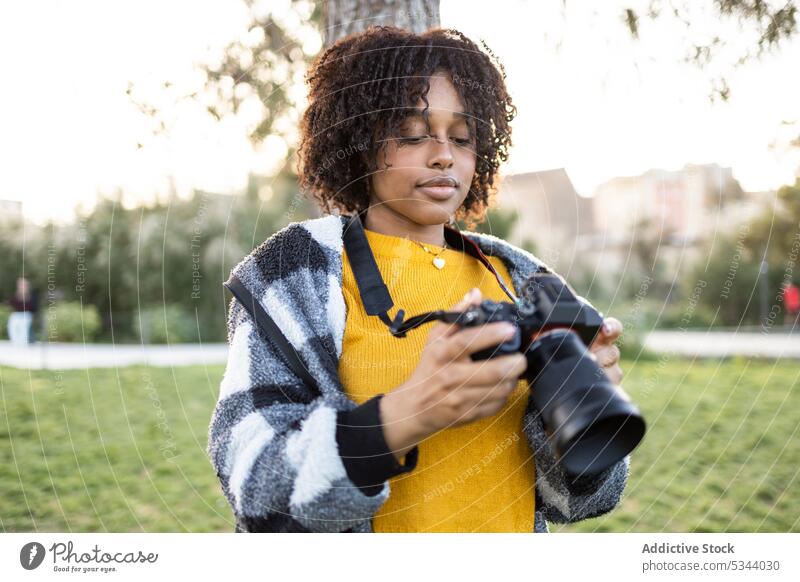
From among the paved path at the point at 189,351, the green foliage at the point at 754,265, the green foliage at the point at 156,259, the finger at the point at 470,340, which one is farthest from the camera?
the paved path at the point at 189,351

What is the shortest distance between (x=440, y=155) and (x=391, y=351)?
302 millimetres

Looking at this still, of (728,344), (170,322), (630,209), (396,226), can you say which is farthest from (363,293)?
(728,344)

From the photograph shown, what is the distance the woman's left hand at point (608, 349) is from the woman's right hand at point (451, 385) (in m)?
0.17

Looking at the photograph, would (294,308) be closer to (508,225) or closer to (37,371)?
(37,371)

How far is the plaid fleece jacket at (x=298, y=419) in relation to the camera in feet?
2.78

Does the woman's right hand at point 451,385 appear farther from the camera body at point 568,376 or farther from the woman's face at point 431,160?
the woman's face at point 431,160

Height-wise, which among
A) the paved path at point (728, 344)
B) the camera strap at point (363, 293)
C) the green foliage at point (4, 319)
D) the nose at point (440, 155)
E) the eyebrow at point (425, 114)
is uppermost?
the eyebrow at point (425, 114)

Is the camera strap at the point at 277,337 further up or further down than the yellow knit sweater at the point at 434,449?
further up

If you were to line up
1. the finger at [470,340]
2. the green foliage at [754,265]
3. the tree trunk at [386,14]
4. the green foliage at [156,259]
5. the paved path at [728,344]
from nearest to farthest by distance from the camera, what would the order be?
the finger at [470,340] < the tree trunk at [386,14] < the green foliage at [754,265] < the green foliage at [156,259] < the paved path at [728,344]

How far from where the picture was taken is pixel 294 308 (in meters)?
0.96

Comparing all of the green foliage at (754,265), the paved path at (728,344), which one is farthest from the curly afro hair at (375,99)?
the paved path at (728,344)

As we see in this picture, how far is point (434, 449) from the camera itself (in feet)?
3.17

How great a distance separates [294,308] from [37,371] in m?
3.79
